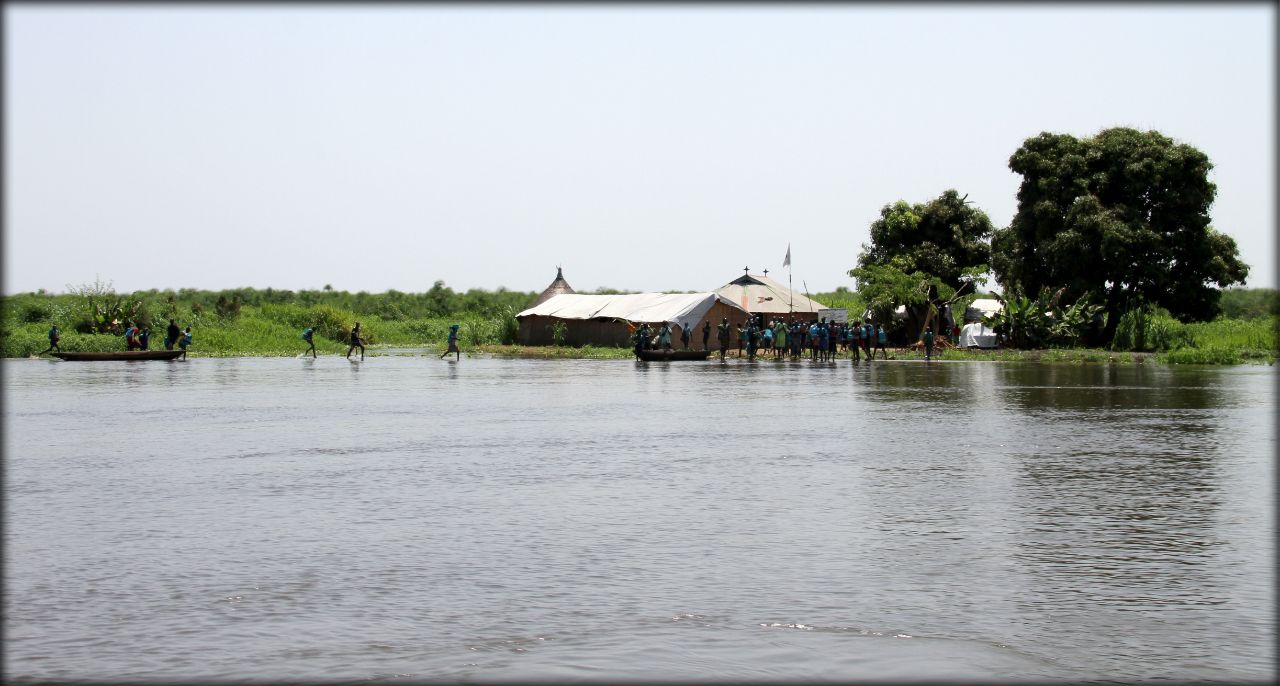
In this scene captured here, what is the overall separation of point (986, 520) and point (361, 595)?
622cm

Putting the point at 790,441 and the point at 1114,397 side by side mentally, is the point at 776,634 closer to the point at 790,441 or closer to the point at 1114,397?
the point at 790,441

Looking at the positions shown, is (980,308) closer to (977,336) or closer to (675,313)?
(977,336)

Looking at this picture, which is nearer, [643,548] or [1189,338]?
[643,548]

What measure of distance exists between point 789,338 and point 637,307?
966cm

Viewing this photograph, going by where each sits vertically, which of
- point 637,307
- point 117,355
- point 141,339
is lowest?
point 117,355

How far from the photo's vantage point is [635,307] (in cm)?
6088

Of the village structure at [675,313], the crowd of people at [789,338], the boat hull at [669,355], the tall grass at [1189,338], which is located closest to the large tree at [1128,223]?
the tall grass at [1189,338]

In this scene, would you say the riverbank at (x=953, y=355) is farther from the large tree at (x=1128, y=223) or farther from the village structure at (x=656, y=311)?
the large tree at (x=1128, y=223)

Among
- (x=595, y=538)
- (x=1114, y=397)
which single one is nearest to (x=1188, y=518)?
(x=595, y=538)

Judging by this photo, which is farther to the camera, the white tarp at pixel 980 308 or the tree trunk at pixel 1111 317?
the white tarp at pixel 980 308

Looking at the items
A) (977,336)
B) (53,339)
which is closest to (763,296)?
(977,336)

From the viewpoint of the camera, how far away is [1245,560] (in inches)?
405

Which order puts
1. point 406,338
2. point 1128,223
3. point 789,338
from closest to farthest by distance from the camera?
point 1128,223 < point 789,338 < point 406,338

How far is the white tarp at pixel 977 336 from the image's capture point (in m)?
55.7
